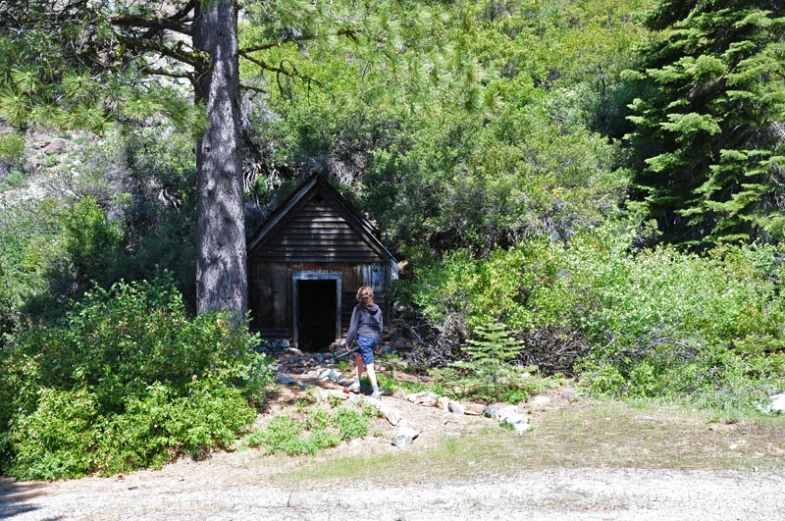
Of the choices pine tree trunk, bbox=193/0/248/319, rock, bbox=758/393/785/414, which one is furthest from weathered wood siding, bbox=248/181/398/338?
rock, bbox=758/393/785/414

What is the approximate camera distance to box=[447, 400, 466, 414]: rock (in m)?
9.76

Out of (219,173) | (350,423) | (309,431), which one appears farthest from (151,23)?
(350,423)

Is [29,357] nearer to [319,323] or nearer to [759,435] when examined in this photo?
[759,435]

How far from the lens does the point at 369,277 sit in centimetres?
1548

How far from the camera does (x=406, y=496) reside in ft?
21.0

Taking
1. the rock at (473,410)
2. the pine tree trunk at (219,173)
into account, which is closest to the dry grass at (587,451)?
the rock at (473,410)

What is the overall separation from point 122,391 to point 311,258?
7.32 m

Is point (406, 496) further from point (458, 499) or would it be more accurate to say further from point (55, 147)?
point (55, 147)

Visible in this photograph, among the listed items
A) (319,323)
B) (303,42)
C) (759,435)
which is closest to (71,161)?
(319,323)

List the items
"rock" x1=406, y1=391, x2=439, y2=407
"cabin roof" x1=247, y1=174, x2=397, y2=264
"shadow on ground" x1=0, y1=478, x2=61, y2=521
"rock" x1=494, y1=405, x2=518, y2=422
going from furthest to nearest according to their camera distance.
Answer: "cabin roof" x1=247, y1=174, x2=397, y2=264, "rock" x1=406, y1=391, x2=439, y2=407, "rock" x1=494, y1=405, x2=518, y2=422, "shadow on ground" x1=0, y1=478, x2=61, y2=521

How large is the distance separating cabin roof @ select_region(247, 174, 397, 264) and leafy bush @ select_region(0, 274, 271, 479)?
559cm

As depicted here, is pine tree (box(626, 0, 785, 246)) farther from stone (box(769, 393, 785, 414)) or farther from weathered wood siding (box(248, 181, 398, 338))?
weathered wood siding (box(248, 181, 398, 338))

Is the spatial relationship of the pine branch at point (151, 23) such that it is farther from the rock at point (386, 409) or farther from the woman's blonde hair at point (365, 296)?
the rock at point (386, 409)

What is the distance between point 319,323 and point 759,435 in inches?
519
